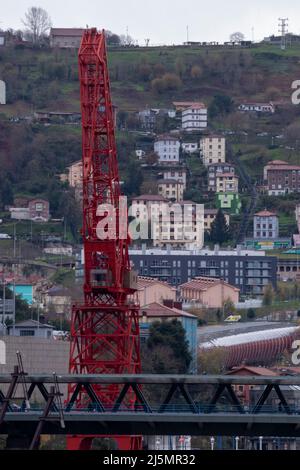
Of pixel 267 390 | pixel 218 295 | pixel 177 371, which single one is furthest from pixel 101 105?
pixel 218 295

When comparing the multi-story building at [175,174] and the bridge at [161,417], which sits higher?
the bridge at [161,417]

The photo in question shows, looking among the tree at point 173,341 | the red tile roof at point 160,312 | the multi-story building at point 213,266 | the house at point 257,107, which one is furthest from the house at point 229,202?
the tree at point 173,341

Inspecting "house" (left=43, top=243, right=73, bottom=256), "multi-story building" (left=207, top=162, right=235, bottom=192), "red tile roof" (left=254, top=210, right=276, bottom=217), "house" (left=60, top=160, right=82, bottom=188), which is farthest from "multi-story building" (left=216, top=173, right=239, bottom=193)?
"house" (left=43, top=243, right=73, bottom=256)

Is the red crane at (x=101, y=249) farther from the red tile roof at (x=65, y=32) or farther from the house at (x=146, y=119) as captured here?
the red tile roof at (x=65, y=32)

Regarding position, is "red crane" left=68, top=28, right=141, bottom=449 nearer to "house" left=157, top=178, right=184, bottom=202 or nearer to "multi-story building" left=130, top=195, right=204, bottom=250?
"multi-story building" left=130, top=195, right=204, bottom=250

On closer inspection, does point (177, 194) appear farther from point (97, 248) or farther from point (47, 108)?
point (97, 248)

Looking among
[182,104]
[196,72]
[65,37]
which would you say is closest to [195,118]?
[182,104]

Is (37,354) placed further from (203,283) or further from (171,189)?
(171,189)
